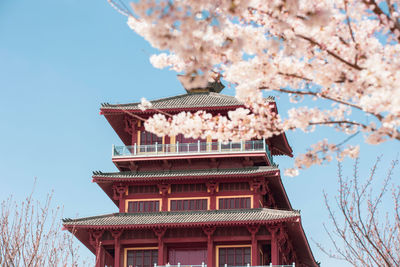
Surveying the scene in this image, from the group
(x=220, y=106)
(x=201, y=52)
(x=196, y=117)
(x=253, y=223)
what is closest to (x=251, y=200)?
(x=253, y=223)

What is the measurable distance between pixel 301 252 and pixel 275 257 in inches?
445

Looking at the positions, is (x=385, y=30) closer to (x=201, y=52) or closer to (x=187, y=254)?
(x=201, y=52)

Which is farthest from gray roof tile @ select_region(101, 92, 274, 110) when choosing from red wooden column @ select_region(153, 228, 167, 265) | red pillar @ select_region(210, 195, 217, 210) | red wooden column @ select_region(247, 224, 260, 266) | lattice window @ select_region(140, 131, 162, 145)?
red wooden column @ select_region(153, 228, 167, 265)

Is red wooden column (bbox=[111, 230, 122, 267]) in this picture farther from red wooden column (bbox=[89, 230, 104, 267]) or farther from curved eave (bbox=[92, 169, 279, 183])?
curved eave (bbox=[92, 169, 279, 183])

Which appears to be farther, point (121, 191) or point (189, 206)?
point (121, 191)

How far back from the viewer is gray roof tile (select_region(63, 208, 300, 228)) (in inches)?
1813

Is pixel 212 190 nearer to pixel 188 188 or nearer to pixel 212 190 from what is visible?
pixel 212 190

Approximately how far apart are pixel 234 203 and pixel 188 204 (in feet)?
10.1

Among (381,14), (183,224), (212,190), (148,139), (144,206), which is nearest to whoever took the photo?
(381,14)

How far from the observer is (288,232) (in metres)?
50.4

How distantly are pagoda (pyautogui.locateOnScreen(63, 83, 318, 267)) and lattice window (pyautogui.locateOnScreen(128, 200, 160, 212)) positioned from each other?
67 millimetres

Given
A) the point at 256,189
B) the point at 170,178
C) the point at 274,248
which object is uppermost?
the point at 170,178

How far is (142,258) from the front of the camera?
47.9 metres

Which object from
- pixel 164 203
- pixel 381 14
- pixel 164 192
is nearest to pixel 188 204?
pixel 164 203
